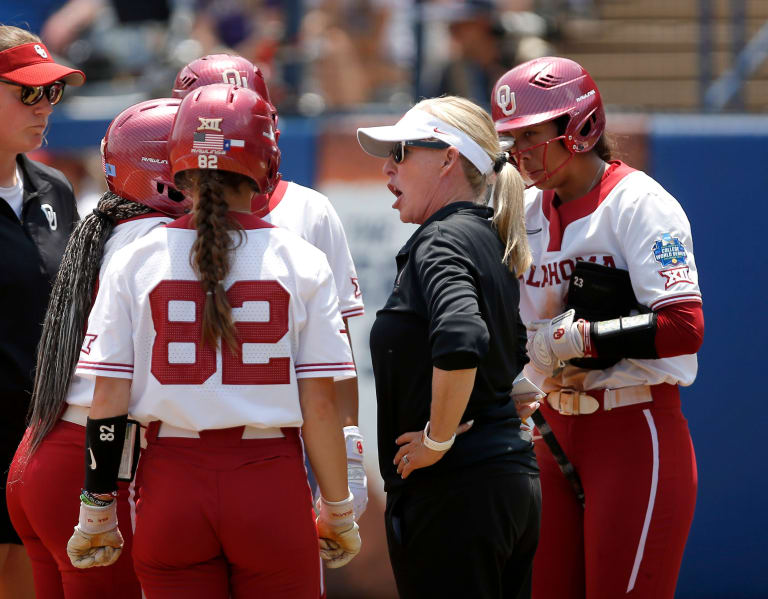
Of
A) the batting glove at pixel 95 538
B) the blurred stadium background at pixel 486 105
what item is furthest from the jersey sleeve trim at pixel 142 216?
the blurred stadium background at pixel 486 105

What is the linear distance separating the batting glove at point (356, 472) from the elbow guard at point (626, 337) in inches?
32.2

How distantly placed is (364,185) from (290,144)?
18.2 inches

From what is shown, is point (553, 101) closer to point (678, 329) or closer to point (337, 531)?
point (678, 329)

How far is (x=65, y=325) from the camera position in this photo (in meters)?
2.87

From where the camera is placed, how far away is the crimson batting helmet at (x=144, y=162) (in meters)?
2.99

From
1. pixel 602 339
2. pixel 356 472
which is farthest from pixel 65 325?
pixel 602 339

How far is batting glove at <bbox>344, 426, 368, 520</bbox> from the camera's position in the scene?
314cm

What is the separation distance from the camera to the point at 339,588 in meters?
5.46

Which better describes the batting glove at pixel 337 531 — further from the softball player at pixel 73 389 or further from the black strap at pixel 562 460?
the black strap at pixel 562 460

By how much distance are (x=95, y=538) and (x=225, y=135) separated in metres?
1.08

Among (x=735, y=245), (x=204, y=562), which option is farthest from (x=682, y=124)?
(x=204, y=562)

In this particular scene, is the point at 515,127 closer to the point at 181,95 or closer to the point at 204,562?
the point at 181,95

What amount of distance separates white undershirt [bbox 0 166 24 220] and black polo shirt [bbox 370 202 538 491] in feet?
5.00

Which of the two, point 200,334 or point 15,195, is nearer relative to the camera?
point 200,334
